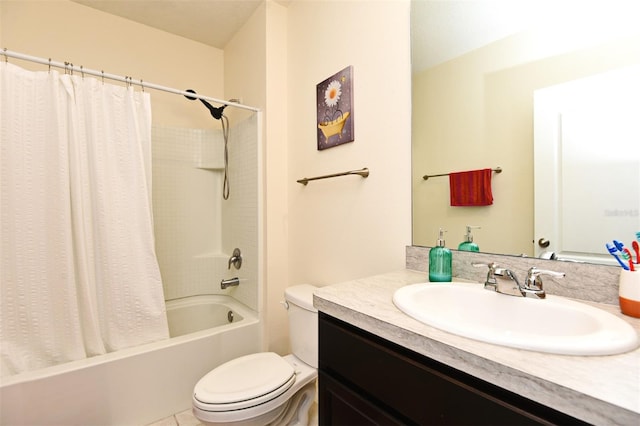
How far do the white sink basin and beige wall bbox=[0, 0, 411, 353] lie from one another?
389mm

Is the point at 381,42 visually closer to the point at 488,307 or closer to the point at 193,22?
the point at 488,307

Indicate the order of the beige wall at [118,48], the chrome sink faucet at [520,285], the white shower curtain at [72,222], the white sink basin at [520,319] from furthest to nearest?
the beige wall at [118,48] < the white shower curtain at [72,222] < the chrome sink faucet at [520,285] < the white sink basin at [520,319]

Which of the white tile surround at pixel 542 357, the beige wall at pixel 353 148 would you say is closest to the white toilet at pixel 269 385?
the beige wall at pixel 353 148

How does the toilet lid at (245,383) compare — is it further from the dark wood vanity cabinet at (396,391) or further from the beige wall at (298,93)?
the beige wall at (298,93)

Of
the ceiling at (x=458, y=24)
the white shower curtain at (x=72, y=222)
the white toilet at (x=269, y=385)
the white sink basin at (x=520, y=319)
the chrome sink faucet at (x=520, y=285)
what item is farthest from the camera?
the white shower curtain at (x=72, y=222)

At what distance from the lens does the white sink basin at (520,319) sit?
1.64ft

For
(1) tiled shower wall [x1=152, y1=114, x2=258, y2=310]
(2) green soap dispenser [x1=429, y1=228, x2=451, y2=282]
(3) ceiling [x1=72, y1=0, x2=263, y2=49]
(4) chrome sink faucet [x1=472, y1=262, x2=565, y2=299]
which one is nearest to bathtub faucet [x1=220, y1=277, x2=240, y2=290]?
(1) tiled shower wall [x1=152, y1=114, x2=258, y2=310]

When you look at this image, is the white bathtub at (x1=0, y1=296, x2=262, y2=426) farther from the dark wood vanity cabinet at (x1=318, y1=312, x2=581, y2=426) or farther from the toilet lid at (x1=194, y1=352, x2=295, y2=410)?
the dark wood vanity cabinet at (x1=318, y1=312, x2=581, y2=426)

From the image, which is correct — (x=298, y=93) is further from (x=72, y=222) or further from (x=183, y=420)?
(x=183, y=420)

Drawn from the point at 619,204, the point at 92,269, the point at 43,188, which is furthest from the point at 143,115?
the point at 619,204

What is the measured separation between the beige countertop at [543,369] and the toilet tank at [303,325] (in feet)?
2.40

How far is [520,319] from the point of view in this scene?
0.76m

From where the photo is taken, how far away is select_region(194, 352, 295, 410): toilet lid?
3.56 feet

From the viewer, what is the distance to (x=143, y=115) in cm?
154
